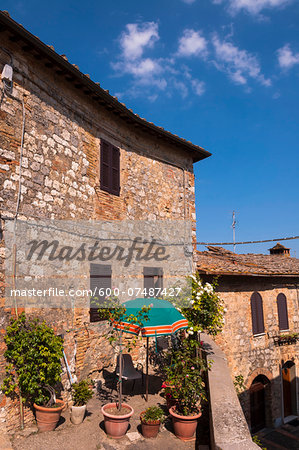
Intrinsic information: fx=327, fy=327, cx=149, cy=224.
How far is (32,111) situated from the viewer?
250 inches

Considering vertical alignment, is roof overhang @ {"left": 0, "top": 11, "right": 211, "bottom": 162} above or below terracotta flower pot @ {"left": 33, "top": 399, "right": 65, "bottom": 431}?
above

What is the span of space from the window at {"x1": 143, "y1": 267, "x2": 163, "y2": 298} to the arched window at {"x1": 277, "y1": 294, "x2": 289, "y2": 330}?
622 centimetres

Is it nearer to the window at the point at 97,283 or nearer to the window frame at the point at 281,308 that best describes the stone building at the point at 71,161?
the window at the point at 97,283

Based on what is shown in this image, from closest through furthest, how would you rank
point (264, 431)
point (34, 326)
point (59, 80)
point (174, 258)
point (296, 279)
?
point (34, 326) → point (59, 80) → point (174, 258) → point (264, 431) → point (296, 279)

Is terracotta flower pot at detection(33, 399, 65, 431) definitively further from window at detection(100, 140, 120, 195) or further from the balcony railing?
the balcony railing

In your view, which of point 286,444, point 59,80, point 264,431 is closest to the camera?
point 59,80

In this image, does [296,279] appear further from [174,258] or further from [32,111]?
[32,111]

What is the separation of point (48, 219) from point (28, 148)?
55.1 inches

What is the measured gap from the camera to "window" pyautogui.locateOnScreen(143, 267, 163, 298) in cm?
938

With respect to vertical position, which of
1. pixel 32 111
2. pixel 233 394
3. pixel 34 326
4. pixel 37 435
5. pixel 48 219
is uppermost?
pixel 32 111

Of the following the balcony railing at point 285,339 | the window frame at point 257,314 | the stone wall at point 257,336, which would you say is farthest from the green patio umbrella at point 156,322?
the balcony railing at point 285,339

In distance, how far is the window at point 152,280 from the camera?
9.38m

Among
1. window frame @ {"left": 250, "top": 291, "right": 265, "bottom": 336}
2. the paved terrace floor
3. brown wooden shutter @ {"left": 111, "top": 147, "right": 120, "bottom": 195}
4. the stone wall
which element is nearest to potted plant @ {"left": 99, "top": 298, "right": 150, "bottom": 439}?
the paved terrace floor

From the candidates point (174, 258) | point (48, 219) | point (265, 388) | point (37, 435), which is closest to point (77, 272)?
point (48, 219)
